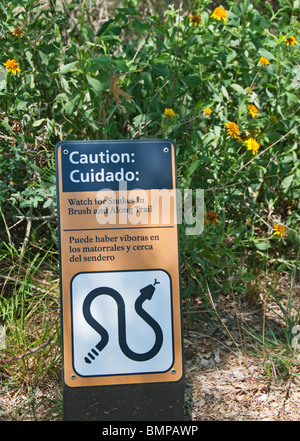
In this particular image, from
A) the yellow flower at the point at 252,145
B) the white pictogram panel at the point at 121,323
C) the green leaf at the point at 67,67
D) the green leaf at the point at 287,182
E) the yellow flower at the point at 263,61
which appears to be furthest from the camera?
the green leaf at the point at 287,182

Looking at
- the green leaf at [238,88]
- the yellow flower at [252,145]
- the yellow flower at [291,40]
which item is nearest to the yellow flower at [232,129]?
the yellow flower at [252,145]

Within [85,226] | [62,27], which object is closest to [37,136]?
[62,27]

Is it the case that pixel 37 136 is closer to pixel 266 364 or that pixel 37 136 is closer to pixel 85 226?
pixel 85 226

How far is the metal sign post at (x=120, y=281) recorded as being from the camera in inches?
84.7

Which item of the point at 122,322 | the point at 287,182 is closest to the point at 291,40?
the point at 287,182

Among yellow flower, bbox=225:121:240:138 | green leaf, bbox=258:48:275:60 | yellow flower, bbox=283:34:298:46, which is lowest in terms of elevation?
yellow flower, bbox=225:121:240:138

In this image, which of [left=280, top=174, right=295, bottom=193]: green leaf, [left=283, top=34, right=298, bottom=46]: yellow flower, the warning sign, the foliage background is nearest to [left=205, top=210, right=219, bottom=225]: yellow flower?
the foliage background

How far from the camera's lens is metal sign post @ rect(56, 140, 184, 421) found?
2.15 meters

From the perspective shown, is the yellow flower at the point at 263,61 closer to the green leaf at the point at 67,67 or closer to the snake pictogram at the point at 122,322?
the green leaf at the point at 67,67

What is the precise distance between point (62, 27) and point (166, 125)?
44.8 inches

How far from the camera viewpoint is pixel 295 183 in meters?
3.53

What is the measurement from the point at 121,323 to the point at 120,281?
151 millimetres

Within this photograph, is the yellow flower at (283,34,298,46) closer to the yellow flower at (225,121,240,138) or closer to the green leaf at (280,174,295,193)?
the yellow flower at (225,121,240,138)

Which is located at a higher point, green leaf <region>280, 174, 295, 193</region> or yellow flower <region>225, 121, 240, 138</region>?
yellow flower <region>225, 121, 240, 138</region>
